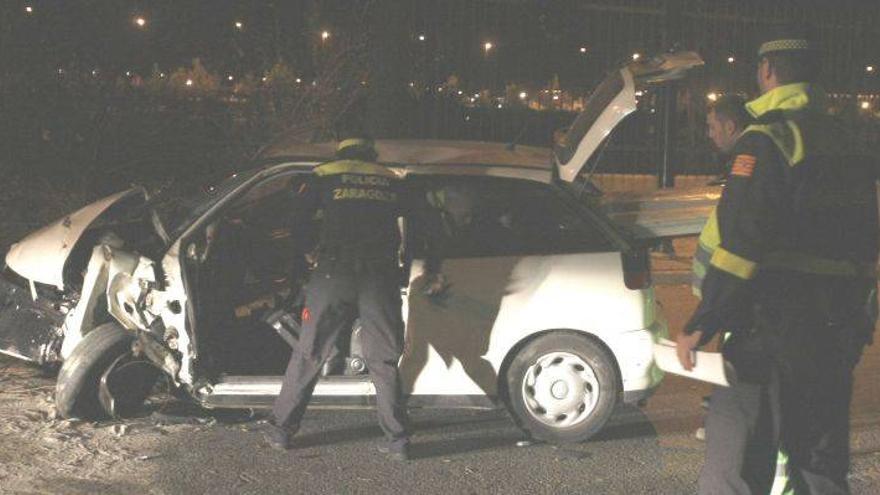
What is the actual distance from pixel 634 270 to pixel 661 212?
438 mm

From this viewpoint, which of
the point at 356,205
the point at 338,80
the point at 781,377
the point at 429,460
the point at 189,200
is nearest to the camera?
the point at 781,377

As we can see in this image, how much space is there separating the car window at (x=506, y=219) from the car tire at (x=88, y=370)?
1.83m

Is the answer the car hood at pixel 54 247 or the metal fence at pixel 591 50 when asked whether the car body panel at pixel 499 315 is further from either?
the metal fence at pixel 591 50

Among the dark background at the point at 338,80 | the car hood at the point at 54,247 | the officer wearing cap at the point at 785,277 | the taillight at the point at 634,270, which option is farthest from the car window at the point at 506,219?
the dark background at the point at 338,80

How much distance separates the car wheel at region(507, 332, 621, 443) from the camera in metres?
5.83

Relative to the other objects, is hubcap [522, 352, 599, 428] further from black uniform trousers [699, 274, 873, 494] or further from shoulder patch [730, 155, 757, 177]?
shoulder patch [730, 155, 757, 177]

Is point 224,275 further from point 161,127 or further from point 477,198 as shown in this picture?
point 161,127

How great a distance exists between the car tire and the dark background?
6.60 m

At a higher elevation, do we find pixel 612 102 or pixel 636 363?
pixel 612 102

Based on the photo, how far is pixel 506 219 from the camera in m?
5.97

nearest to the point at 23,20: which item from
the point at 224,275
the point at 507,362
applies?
the point at 224,275

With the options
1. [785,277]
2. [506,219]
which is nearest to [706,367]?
[785,277]

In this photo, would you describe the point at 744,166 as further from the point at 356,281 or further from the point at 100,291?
the point at 100,291

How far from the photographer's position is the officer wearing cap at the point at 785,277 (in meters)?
3.42
